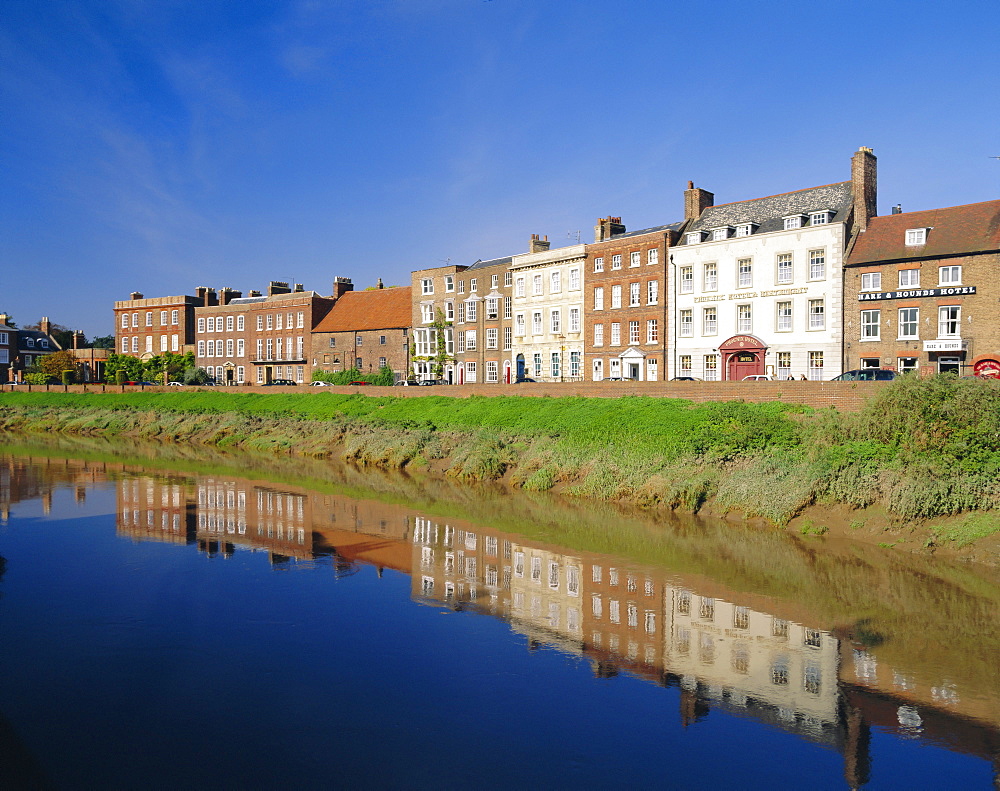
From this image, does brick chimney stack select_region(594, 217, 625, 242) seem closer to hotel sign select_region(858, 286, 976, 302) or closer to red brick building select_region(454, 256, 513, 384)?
red brick building select_region(454, 256, 513, 384)

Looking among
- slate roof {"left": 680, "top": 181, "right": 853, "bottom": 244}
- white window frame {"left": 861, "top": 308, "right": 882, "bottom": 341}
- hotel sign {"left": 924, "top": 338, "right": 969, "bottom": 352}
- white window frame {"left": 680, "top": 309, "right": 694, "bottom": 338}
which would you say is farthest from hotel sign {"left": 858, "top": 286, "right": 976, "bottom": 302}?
white window frame {"left": 680, "top": 309, "right": 694, "bottom": 338}

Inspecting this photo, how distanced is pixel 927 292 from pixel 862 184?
705cm

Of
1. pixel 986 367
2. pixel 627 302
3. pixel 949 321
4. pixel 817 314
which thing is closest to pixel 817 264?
pixel 817 314

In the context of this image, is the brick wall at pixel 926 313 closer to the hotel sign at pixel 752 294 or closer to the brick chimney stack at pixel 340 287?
the hotel sign at pixel 752 294

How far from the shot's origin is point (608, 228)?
1924 inches

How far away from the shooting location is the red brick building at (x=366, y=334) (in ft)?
204

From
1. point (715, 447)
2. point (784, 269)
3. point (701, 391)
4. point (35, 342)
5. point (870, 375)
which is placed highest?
point (784, 269)

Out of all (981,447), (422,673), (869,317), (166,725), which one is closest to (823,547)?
(981,447)

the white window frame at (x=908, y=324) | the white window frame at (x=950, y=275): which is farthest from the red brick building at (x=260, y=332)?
the white window frame at (x=950, y=275)

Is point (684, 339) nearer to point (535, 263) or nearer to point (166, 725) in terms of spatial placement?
point (535, 263)

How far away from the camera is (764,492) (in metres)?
18.3

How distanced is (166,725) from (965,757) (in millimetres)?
8059

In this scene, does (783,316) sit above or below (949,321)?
above

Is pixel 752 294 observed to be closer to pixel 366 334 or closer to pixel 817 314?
pixel 817 314
